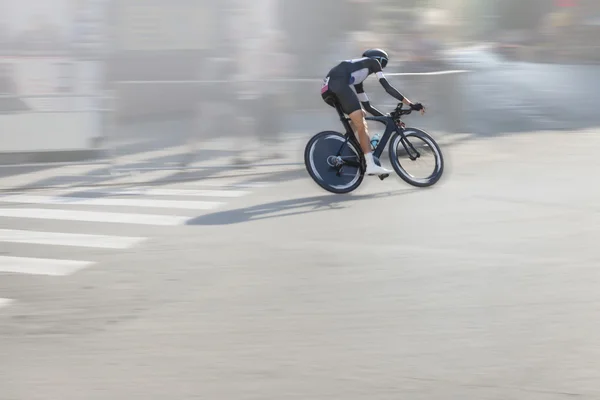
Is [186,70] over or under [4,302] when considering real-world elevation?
over

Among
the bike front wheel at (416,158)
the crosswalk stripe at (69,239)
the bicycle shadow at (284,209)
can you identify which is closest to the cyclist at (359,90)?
the bike front wheel at (416,158)

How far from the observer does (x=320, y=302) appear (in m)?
6.19

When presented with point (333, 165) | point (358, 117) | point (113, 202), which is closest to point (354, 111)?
point (358, 117)

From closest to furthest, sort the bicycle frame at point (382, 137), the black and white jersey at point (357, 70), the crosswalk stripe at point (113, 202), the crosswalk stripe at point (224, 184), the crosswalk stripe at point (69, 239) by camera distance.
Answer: the crosswalk stripe at point (69, 239) → the crosswalk stripe at point (113, 202) → the black and white jersey at point (357, 70) → the bicycle frame at point (382, 137) → the crosswalk stripe at point (224, 184)

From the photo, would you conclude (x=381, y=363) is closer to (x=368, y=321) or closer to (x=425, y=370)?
(x=425, y=370)

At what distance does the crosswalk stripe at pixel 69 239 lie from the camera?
823 cm

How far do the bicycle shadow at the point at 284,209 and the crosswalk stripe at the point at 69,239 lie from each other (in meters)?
0.95

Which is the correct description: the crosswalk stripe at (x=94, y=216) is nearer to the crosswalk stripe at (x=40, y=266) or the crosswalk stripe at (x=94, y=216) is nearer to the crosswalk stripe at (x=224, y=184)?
the crosswalk stripe at (x=40, y=266)

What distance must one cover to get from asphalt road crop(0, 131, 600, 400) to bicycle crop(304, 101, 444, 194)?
261mm

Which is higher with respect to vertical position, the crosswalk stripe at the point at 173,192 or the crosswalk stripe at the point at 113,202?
the crosswalk stripe at the point at 173,192

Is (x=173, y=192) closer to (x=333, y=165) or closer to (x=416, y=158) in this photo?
(x=333, y=165)

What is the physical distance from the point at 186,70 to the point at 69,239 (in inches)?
190

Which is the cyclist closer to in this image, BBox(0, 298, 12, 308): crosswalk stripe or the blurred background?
the blurred background

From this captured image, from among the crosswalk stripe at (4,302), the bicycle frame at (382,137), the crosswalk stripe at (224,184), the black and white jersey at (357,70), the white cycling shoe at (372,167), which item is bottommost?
the crosswalk stripe at (4,302)
